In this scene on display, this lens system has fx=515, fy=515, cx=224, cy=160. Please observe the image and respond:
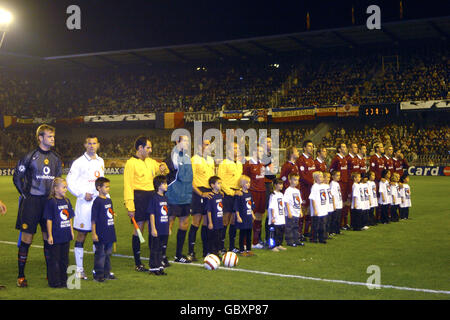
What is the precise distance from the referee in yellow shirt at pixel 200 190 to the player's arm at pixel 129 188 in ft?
→ 5.28

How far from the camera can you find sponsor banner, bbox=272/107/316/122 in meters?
38.0

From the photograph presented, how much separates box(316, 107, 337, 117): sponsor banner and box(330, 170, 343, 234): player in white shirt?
2504cm

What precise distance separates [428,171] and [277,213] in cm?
2483

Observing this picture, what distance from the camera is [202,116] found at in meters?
41.8

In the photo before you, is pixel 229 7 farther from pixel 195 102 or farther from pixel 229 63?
pixel 195 102

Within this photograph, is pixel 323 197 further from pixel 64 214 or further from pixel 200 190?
pixel 64 214

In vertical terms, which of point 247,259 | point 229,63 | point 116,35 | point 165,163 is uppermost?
point 116,35

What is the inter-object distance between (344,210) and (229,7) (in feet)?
123

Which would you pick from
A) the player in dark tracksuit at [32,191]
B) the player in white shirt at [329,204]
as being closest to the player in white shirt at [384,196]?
the player in white shirt at [329,204]

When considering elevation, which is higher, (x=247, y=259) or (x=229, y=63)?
(x=229, y=63)

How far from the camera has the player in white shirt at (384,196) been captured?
14.2 m

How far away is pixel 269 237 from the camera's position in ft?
34.5

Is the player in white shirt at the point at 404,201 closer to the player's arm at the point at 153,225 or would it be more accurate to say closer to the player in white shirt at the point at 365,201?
the player in white shirt at the point at 365,201
